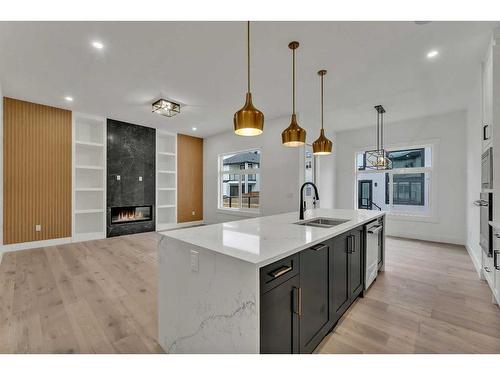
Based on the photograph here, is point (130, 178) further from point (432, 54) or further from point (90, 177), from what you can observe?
point (432, 54)

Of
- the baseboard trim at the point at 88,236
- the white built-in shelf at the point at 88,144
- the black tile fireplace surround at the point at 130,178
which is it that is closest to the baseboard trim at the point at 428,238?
the black tile fireplace surround at the point at 130,178

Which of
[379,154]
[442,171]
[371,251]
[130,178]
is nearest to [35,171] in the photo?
[130,178]

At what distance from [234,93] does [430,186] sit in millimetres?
4890

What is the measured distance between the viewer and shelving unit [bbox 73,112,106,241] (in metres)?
5.38

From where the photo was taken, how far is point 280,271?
50.3 inches

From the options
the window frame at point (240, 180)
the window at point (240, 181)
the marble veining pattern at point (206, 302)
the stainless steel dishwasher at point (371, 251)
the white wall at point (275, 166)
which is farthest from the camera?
the window at point (240, 181)

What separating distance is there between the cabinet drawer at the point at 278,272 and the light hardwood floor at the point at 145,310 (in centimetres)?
82

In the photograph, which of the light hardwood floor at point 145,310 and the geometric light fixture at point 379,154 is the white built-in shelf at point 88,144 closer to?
the light hardwood floor at point 145,310

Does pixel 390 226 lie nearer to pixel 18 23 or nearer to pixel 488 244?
pixel 488 244

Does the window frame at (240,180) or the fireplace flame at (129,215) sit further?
the window frame at (240,180)

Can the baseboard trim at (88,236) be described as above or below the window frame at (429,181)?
below

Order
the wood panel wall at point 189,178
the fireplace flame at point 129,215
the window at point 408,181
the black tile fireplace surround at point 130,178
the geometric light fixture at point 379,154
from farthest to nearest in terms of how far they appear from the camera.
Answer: the wood panel wall at point 189,178 < the fireplace flame at point 129,215 < the black tile fireplace surround at point 130,178 < the window at point 408,181 < the geometric light fixture at point 379,154

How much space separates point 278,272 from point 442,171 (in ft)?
18.8

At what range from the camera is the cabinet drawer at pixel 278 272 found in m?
1.18
